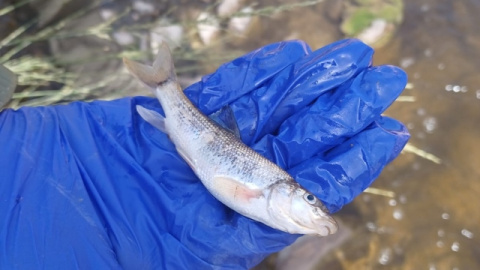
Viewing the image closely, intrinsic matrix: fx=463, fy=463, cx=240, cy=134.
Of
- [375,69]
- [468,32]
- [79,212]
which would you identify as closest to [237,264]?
[79,212]

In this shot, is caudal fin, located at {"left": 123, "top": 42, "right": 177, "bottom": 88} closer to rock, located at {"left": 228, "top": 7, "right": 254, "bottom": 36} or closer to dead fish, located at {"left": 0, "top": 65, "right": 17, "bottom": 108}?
dead fish, located at {"left": 0, "top": 65, "right": 17, "bottom": 108}

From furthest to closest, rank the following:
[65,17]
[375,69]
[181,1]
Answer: [181,1] < [65,17] < [375,69]

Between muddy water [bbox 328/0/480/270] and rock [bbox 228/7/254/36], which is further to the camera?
rock [bbox 228/7/254/36]

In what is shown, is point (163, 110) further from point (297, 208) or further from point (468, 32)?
point (468, 32)

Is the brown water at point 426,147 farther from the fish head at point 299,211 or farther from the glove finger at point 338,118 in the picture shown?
the fish head at point 299,211

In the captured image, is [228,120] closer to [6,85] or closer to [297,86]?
[297,86]

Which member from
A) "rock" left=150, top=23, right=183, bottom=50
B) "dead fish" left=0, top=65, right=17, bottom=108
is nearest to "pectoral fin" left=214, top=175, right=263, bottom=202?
"dead fish" left=0, top=65, right=17, bottom=108
